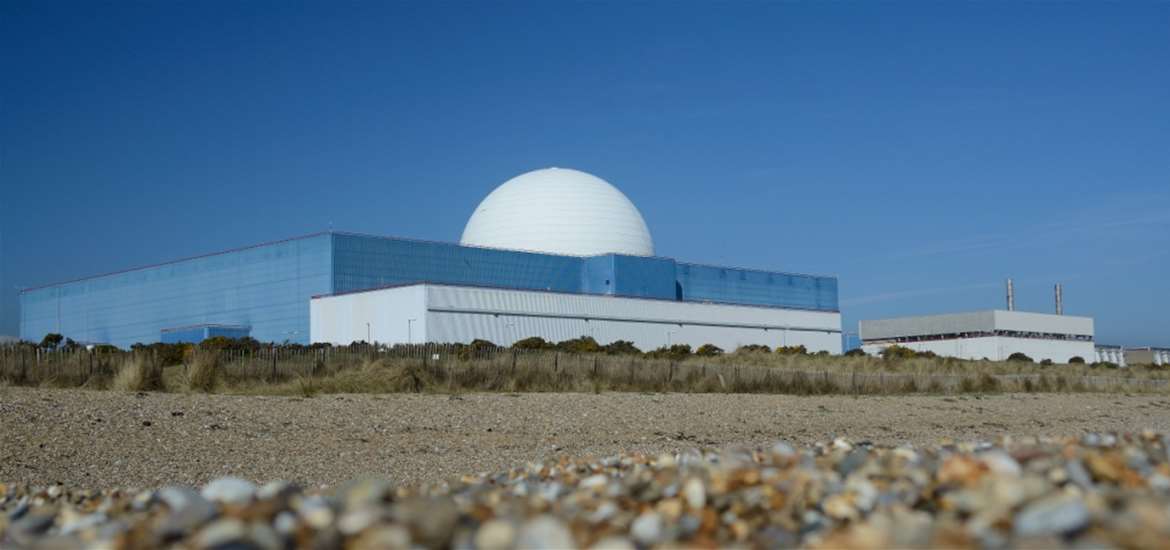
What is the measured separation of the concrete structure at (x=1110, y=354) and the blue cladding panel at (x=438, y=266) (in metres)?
39.8

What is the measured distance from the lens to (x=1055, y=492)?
11.0 feet

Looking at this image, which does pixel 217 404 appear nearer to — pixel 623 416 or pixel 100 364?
pixel 100 364

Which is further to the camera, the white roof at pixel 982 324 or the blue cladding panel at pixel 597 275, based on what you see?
the white roof at pixel 982 324

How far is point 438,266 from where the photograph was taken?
156 feet

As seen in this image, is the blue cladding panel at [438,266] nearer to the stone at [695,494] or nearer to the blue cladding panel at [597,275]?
the blue cladding panel at [597,275]

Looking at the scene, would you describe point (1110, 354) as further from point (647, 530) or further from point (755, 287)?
point (647, 530)

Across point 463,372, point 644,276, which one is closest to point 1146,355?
point 644,276

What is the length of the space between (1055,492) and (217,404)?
11490 millimetres

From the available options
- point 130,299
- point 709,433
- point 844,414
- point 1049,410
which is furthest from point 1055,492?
point 130,299

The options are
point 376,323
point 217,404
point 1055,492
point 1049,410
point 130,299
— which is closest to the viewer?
point 1055,492

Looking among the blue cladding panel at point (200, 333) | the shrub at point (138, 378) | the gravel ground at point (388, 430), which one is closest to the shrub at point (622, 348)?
the blue cladding panel at point (200, 333)

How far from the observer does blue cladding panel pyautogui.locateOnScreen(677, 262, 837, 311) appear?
184 ft

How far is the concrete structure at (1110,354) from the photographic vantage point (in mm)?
68781

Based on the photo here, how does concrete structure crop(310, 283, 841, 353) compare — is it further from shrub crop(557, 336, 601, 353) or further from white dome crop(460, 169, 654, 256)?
white dome crop(460, 169, 654, 256)
